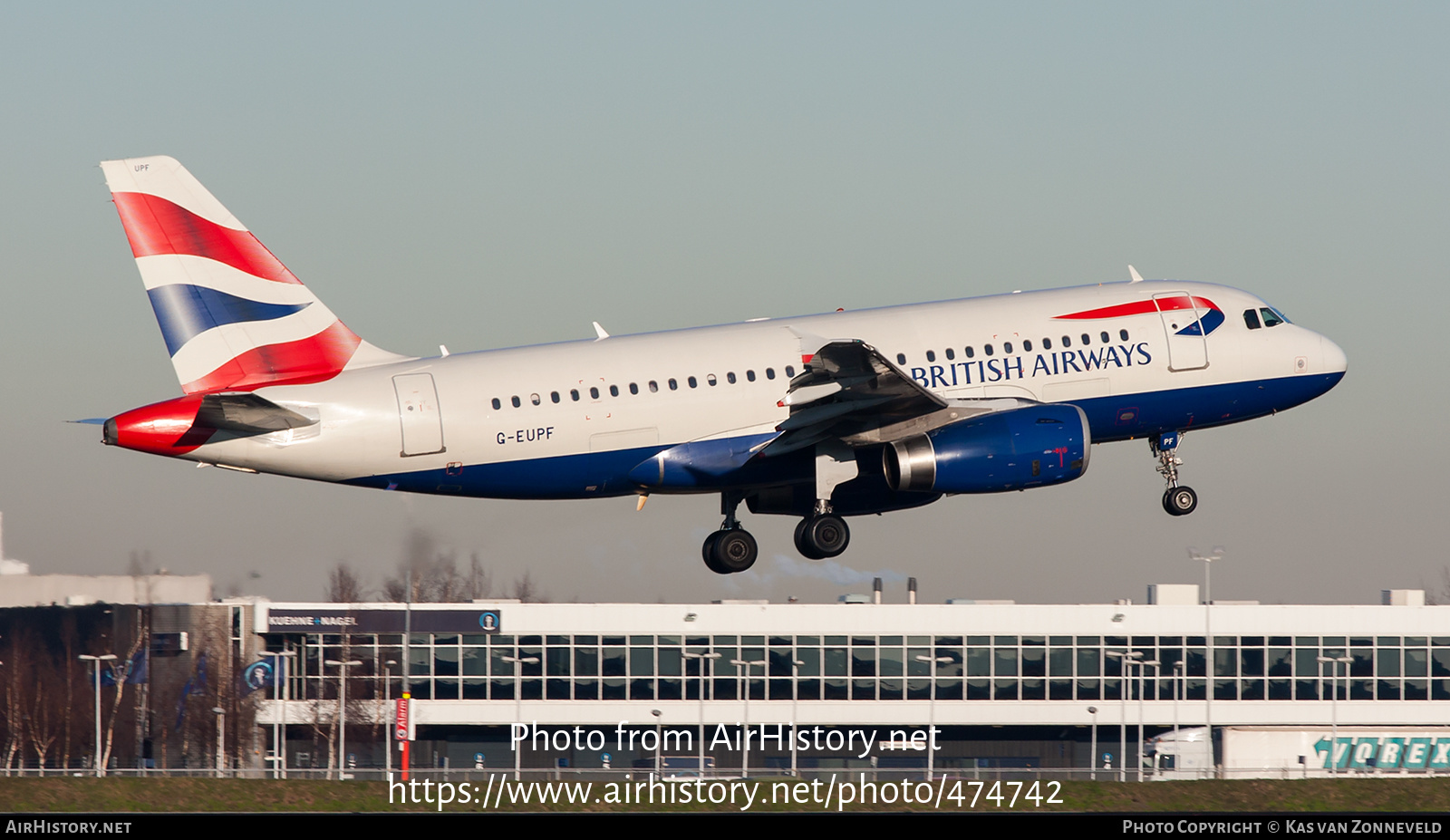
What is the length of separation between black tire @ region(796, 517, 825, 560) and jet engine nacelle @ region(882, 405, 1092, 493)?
9.55 feet

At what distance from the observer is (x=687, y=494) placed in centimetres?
4509

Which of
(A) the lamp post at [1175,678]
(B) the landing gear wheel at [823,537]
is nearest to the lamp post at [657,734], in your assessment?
(A) the lamp post at [1175,678]

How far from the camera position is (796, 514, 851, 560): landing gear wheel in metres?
45.3

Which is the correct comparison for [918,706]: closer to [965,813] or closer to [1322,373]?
[965,813]

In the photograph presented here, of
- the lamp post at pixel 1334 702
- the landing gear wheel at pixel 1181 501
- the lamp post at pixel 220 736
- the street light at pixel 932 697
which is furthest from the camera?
the street light at pixel 932 697

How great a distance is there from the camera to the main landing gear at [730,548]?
47.0 meters

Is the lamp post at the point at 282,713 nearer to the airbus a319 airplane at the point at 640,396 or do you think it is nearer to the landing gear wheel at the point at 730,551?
the landing gear wheel at the point at 730,551

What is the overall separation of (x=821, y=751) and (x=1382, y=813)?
105ft

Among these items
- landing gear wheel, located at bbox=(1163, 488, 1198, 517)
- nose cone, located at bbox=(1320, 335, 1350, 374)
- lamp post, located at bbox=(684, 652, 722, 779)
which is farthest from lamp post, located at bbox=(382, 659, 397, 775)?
nose cone, located at bbox=(1320, 335, 1350, 374)

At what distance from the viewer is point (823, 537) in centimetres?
4531

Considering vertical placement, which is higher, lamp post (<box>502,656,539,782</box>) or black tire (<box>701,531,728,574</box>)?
black tire (<box>701,531,728,574</box>)

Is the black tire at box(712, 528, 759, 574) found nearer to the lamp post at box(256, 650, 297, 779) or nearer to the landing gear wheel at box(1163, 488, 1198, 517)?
the landing gear wheel at box(1163, 488, 1198, 517)

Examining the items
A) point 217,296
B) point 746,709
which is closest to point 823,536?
point 217,296

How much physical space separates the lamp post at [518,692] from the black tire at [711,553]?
33.8 m
